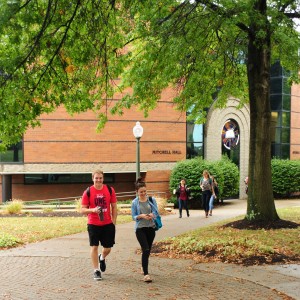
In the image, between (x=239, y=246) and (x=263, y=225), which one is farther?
(x=263, y=225)

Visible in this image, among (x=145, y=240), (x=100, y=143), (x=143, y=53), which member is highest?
(x=143, y=53)

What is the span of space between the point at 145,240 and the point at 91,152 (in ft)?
56.7

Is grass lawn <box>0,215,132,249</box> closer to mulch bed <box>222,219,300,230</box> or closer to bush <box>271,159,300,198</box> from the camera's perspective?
mulch bed <box>222,219,300,230</box>

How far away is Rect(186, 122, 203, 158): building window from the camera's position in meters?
27.2

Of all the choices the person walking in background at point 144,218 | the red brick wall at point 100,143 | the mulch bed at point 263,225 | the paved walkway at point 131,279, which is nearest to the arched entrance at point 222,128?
the red brick wall at point 100,143

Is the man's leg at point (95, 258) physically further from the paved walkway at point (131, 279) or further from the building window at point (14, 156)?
the building window at point (14, 156)

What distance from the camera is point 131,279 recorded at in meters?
7.54

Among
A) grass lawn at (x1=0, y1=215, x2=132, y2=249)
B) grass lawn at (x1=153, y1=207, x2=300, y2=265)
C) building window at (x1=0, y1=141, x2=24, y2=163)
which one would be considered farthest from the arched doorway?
grass lawn at (x1=153, y1=207, x2=300, y2=265)

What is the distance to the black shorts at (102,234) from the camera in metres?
7.49

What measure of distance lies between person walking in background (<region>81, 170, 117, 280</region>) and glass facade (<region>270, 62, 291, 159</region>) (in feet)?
85.7

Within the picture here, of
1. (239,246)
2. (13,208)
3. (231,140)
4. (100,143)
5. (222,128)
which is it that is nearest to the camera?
(239,246)

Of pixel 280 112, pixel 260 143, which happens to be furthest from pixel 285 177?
pixel 260 143

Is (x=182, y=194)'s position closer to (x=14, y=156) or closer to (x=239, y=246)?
(x=239, y=246)

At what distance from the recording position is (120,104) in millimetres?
15180
